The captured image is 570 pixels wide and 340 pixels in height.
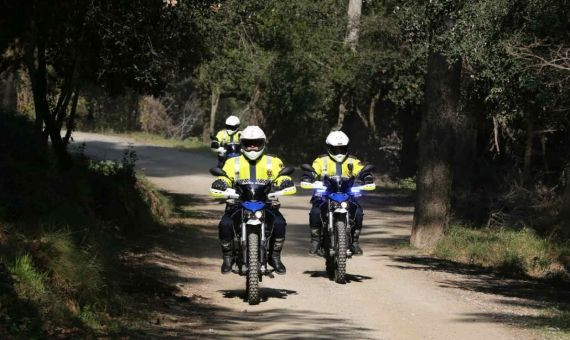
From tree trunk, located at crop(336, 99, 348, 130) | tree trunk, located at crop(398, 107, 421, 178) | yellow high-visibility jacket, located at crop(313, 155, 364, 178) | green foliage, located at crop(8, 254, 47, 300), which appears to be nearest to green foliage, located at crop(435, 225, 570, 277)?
yellow high-visibility jacket, located at crop(313, 155, 364, 178)

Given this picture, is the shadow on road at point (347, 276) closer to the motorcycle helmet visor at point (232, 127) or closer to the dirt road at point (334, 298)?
the dirt road at point (334, 298)

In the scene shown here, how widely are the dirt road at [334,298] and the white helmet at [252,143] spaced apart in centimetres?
190

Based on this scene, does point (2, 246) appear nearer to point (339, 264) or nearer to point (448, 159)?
point (339, 264)

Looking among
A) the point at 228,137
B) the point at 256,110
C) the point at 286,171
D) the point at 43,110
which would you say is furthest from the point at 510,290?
the point at 256,110

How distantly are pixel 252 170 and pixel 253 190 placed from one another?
36 centimetres

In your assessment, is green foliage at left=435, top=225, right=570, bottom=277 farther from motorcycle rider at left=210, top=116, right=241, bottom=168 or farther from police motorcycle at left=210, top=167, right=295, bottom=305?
police motorcycle at left=210, top=167, right=295, bottom=305

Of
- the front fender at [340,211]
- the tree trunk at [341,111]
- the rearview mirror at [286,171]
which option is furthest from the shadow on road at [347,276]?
the tree trunk at [341,111]

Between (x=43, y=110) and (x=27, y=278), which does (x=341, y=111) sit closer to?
(x=43, y=110)

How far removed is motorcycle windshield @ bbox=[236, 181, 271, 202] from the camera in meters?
12.8

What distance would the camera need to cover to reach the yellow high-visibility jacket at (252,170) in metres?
13.0

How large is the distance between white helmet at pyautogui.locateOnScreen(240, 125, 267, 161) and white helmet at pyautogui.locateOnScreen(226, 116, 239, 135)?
11185 millimetres

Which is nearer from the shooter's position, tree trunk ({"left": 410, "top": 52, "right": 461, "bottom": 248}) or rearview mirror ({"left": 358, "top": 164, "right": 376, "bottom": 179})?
rearview mirror ({"left": 358, "top": 164, "right": 376, "bottom": 179})

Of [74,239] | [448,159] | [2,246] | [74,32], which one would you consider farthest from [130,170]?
[2,246]

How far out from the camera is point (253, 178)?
42.4 ft
